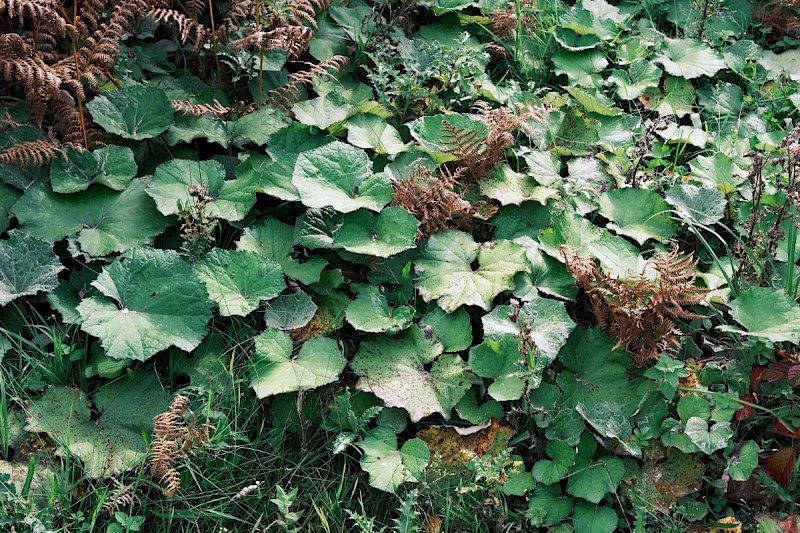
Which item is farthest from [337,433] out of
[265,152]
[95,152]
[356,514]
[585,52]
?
[585,52]

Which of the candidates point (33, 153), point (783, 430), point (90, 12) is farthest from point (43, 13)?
point (783, 430)

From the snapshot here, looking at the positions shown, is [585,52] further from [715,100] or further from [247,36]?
[247,36]

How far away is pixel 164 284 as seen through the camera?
255 centimetres

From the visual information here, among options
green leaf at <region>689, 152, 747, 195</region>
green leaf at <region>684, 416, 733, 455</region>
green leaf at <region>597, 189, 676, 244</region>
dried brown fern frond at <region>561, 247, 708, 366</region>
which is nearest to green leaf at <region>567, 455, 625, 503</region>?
green leaf at <region>684, 416, 733, 455</region>

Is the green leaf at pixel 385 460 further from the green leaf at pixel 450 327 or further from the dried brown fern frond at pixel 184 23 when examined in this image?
the dried brown fern frond at pixel 184 23

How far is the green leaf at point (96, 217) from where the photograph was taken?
8.90 ft

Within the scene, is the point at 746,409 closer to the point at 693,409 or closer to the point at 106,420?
the point at 693,409

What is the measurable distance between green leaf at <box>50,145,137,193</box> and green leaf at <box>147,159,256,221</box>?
0.12m

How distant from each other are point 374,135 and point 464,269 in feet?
2.26

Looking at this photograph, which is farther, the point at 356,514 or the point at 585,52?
the point at 585,52

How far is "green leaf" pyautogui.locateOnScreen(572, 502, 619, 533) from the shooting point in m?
2.25

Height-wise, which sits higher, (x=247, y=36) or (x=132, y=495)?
(x=247, y=36)

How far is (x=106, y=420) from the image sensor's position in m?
2.44

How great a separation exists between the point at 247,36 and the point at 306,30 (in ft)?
0.77
